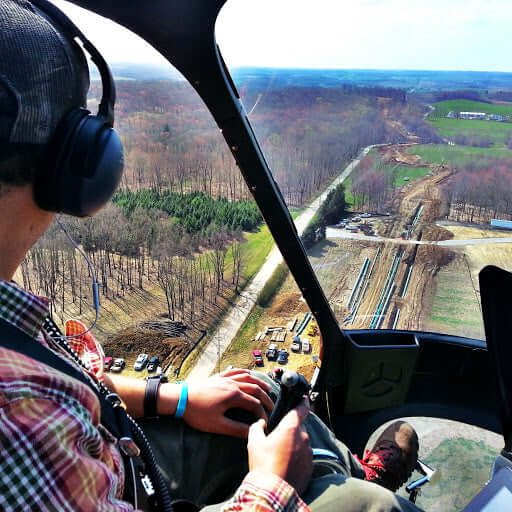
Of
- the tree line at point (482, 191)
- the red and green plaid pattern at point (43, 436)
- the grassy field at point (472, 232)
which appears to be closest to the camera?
the red and green plaid pattern at point (43, 436)

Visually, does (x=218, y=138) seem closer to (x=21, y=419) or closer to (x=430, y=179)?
(x=430, y=179)

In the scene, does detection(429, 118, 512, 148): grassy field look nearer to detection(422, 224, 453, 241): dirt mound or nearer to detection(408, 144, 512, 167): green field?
detection(408, 144, 512, 167): green field

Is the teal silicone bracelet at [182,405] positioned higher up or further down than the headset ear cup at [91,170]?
further down

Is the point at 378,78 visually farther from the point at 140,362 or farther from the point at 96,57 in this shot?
the point at 140,362

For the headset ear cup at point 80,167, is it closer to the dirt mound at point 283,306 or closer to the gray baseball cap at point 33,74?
the gray baseball cap at point 33,74

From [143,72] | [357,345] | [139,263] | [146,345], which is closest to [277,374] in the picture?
[357,345]

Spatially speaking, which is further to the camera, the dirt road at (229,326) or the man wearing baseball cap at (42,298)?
the dirt road at (229,326)

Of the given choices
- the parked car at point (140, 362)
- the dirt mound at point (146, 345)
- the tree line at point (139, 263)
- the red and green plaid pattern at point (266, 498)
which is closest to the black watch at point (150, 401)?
the red and green plaid pattern at point (266, 498)

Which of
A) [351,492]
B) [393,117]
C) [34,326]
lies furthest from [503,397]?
[34,326]
